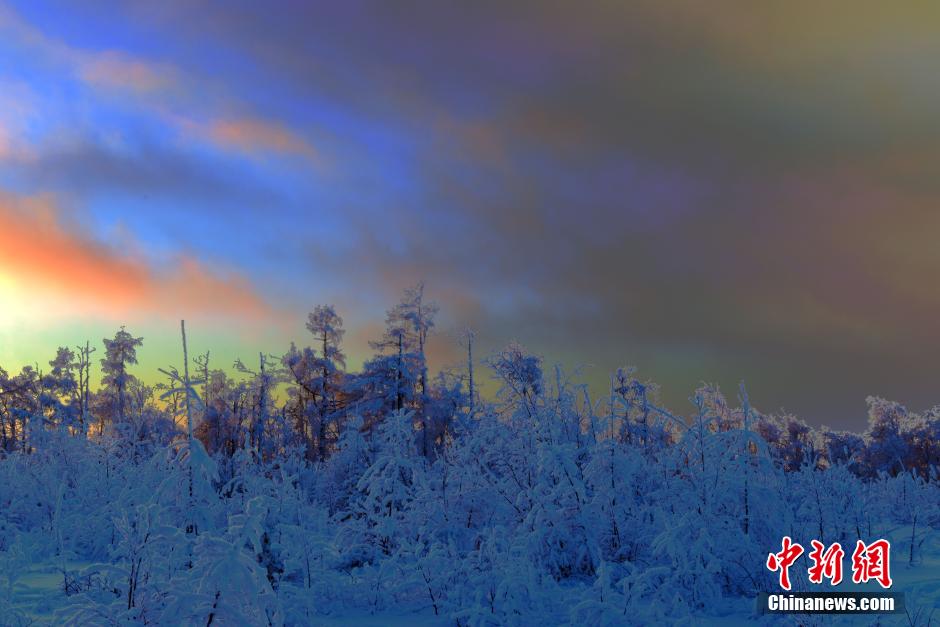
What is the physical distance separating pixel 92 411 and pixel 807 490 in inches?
2142

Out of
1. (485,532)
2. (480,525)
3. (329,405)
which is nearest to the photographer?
(485,532)

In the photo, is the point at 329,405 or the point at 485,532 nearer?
the point at 485,532

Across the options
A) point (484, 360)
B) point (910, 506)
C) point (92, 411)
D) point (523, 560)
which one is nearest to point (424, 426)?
point (484, 360)

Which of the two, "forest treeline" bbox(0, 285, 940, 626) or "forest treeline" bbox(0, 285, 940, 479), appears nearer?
"forest treeline" bbox(0, 285, 940, 626)

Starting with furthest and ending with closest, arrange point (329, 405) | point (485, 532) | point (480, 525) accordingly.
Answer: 1. point (329, 405)
2. point (480, 525)
3. point (485, 532)

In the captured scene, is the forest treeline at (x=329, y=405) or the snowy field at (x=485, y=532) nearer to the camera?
the snowy field at (x=485, y=532)

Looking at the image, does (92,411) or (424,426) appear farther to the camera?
(92,411)

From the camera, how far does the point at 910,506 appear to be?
58.1 feet

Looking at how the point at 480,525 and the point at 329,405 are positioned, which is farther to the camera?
the point at 329,405

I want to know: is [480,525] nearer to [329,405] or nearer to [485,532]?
[485,532]

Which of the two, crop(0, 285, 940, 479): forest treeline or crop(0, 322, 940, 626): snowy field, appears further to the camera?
crop(0, 285, 940, 479): forest treeline

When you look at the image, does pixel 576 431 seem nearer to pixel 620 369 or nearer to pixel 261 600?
pixel 261 600

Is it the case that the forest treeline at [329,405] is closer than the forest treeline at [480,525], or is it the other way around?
the forest treeline at [480,525]

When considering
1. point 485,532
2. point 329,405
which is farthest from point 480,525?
point 329,405
